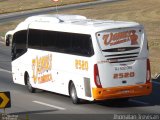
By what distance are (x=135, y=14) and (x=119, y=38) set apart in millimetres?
40034

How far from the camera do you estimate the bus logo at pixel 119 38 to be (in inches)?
925

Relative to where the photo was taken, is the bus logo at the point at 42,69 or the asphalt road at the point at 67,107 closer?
the asphalt road at the point at 67,107

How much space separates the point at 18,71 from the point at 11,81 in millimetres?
2213

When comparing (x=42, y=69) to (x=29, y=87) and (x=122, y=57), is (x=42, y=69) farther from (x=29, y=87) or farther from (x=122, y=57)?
(x=122, y=57)

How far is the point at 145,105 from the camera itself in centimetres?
2406

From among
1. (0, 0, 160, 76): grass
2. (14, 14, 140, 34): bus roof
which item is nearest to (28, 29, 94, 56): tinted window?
(14, 14, 140, 34): bus roof

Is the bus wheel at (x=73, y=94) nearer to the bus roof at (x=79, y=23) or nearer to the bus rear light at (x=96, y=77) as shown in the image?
the bus rear light at (x=96, y=77)

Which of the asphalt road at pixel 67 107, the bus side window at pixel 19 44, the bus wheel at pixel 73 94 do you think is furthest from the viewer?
the bus side window at pixel 19 44

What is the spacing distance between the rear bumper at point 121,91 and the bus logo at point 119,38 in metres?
1.55

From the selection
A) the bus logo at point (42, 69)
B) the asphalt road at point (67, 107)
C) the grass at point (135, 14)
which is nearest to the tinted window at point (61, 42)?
the bus logo at point (42, 69)

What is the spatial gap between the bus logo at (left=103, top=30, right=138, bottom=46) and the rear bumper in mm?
1549

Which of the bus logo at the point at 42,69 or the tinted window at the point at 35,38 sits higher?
the tinted window at the point at 35,38

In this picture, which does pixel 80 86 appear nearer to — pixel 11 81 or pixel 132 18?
pixel 11 81

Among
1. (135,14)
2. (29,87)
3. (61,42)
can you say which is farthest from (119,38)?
(135,14)
